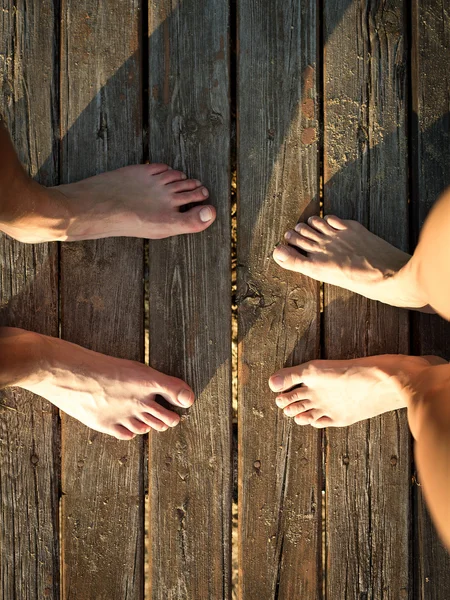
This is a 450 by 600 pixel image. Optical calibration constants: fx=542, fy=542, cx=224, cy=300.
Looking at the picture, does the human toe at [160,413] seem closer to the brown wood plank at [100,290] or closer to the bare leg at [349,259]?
the brown wood plank at [100,290]

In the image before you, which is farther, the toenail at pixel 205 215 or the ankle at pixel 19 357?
the toenail at pixel 205 215

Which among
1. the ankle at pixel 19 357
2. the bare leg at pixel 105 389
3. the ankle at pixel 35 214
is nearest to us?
the ankle at pixel 35 214

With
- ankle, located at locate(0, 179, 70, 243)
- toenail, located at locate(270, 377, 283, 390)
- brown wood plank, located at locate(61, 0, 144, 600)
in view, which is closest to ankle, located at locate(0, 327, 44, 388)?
brown wood plank, located at locate(61, 0, 144, 600)

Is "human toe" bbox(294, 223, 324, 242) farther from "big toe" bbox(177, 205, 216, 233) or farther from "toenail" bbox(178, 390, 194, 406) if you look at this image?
"toenail" bbox(178, 390, 194, 406)

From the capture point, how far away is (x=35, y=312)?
1694 millimetres

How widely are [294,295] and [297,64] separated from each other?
716 mm

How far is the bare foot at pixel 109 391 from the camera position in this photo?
64.3 inches

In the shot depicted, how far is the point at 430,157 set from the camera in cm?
168

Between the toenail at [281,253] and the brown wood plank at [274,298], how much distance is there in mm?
41

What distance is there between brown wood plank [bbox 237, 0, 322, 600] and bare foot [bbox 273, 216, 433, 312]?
0.05 m

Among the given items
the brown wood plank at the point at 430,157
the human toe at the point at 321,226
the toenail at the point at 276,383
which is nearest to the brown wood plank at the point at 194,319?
the toenail at the point at 276,383

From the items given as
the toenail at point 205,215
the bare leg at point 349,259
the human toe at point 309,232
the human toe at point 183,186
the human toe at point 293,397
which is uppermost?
the human toe at point 183,186

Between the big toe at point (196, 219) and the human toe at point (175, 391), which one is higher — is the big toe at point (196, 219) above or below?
above

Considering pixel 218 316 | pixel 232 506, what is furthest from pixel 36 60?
pixel 232 506
